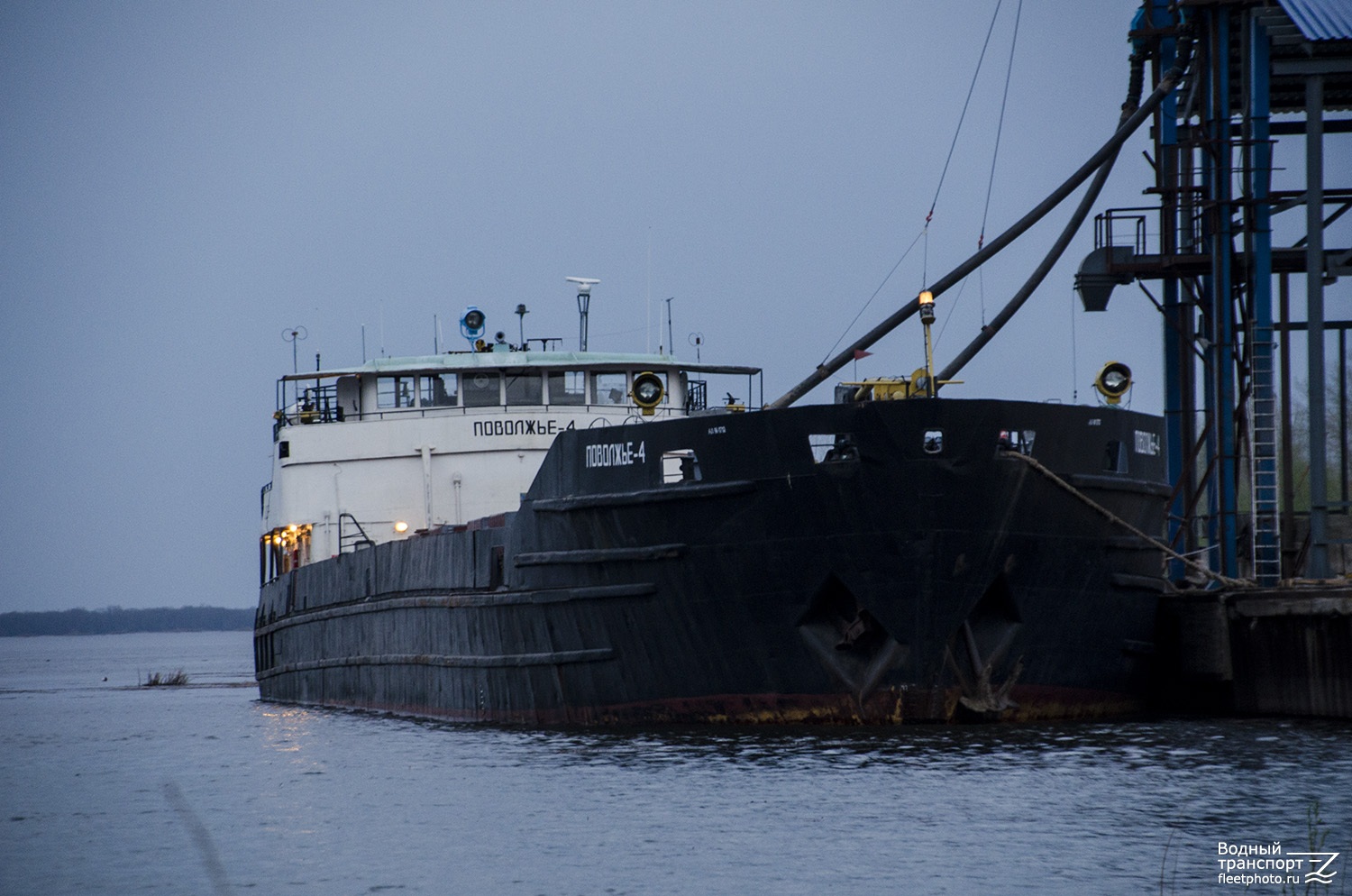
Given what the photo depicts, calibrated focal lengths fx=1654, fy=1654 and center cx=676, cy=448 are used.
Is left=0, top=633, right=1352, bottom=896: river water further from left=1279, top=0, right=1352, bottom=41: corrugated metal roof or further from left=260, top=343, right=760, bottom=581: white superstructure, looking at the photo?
left=1279, top=0, right=1352, bottom=41: corrugated metal roof

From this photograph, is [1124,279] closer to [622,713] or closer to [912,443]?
[912,443]

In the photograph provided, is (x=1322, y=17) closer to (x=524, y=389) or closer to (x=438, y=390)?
(x=524, y=389)

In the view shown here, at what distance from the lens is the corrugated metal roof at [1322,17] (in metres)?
16.9

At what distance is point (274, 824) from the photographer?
1150cm

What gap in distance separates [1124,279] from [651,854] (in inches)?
455

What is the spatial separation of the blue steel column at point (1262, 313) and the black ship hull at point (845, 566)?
5.52ft

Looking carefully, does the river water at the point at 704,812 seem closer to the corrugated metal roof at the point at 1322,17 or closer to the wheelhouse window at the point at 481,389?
the wheelhouse window at the point at 481,389

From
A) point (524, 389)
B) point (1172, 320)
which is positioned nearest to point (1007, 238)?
point (1172, 320)

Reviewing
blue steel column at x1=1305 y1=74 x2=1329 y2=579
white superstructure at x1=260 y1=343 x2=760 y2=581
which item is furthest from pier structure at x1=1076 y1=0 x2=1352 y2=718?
white superstructure at x1=260 y1=343 x2=760 y2=581

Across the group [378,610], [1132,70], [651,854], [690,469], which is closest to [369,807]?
[651,854]

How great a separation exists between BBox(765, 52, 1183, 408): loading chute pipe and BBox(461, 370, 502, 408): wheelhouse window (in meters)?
4.80

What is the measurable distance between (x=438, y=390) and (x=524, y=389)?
1119 mm

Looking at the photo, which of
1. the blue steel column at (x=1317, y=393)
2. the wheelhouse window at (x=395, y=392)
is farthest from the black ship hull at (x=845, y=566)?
the wheelhouse window at (x=395, y=392)

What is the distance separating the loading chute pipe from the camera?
17.0 m
